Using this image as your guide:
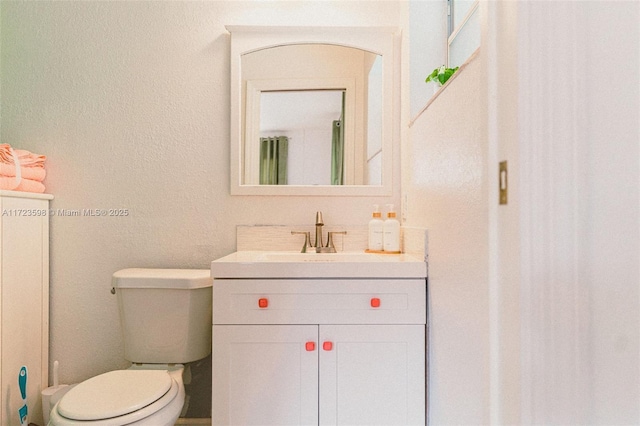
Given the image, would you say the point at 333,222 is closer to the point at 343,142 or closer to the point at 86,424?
the point at 343,142

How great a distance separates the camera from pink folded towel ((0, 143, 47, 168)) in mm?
1532

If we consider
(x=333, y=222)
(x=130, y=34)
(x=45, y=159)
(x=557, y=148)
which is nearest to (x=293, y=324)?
(x=333, y=222)

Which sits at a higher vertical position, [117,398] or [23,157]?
[23,157]

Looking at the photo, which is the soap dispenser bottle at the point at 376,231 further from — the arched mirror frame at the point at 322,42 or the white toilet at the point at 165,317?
the white toilet at the point at 165,317

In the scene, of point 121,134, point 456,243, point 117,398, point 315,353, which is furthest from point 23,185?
point 456,243

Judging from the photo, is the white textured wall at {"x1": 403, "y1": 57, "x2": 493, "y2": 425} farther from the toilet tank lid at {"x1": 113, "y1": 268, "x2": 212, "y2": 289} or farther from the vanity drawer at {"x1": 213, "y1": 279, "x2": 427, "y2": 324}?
the toilet tank lid at {"x1": 113, "y1": 268, "x2": 212, "y2": 289}

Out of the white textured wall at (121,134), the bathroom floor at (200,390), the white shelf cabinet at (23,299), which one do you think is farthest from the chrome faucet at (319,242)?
the white shelf cabinet at (23,299)

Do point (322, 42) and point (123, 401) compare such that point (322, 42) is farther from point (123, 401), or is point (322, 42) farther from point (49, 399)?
point (49, 399)

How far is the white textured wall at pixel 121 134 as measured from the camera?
1.75m

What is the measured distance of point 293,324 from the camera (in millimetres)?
1290

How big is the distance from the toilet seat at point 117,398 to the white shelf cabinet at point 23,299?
52cm

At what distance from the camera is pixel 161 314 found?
1.50 meters

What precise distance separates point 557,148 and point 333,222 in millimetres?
1302

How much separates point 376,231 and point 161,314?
95 cm
